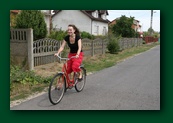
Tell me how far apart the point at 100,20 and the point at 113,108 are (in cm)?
2508

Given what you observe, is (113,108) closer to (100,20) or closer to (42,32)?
(42,32)

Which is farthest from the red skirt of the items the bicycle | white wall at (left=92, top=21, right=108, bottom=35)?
white wall at (left=92, top=21, right=108, bottom=35)

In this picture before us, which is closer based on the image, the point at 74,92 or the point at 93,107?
the point at 93,107

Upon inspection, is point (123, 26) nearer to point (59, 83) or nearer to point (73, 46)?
point (73, 46)

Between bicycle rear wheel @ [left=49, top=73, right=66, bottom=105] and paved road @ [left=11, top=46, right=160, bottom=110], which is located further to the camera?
bicycle rear wheel @ [left=49, top=73, right=66, bottom=105]

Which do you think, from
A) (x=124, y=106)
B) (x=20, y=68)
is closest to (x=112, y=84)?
(x=124, y=106)

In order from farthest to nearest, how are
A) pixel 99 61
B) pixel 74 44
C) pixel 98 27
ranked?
1. pixel 98 27
2. pixel 99 61
3. pixel 74 44

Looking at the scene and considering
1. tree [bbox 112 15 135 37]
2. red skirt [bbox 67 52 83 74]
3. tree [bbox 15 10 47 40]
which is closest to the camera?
red skirt [bbox 67 52 83 74]

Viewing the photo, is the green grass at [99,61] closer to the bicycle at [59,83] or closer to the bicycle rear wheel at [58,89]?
the bicycle at [59,83]

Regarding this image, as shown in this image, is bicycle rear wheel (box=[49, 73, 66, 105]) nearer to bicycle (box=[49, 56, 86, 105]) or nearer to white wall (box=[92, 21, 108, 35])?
bicycle (box=[49, 56, 86, 105])

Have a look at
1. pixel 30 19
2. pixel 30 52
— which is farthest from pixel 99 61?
pixel 30 52

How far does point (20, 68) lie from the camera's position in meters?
8.18

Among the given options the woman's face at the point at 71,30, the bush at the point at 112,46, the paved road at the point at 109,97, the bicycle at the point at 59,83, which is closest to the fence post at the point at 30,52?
the paved road at the point at 109,97

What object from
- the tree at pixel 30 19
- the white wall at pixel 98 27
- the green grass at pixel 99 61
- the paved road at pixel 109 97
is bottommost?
the paved road at pixel 109 97
